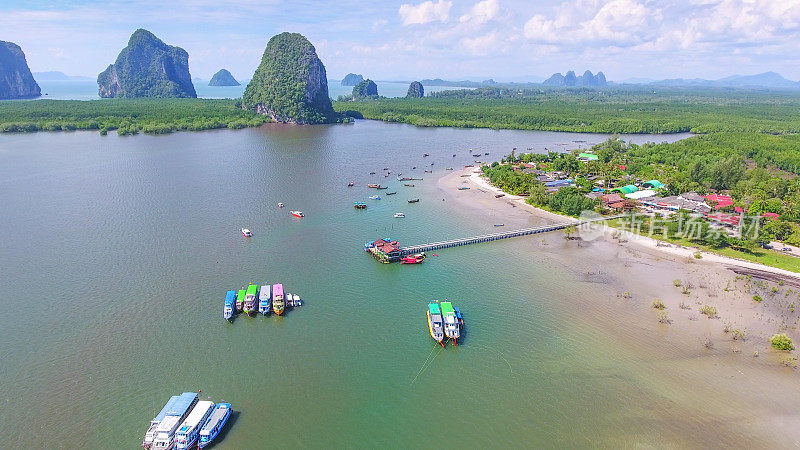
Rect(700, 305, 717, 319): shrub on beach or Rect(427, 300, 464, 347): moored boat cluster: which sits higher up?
Rect(427, 300, 464, 347): moored boat cluster

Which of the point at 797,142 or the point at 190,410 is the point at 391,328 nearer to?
the point at 190,410

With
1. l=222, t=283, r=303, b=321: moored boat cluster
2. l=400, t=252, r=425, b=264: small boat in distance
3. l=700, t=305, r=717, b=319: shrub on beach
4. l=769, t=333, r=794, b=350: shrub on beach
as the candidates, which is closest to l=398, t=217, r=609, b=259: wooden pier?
l=400, t=252, r=425, b=264: small boat in distance

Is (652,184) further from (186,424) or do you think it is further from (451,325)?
(186,424)

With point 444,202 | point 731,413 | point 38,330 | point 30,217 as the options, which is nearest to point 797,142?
point 444,202

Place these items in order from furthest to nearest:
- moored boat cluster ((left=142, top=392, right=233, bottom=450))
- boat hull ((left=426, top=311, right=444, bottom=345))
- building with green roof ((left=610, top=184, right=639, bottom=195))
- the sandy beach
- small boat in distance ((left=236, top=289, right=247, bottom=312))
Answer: building with green roof ((left=610, top=184, right=639, bottom=195)) < small boat in distance ((left=236, top=289, right=247, bottom=312)) < the sandy beach < boat hull ((left=426, top=311, right=444, bottom=345)) < moored boat cluster ((left=142, top=392, right=233, bottom=450))

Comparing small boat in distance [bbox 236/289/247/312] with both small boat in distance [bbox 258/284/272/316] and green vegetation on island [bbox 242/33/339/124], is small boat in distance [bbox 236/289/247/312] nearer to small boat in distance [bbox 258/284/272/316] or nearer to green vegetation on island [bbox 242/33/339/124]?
small boat in distance [bbox 258/284/272/316]

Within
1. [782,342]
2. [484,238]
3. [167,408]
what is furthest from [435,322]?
[782,342]
